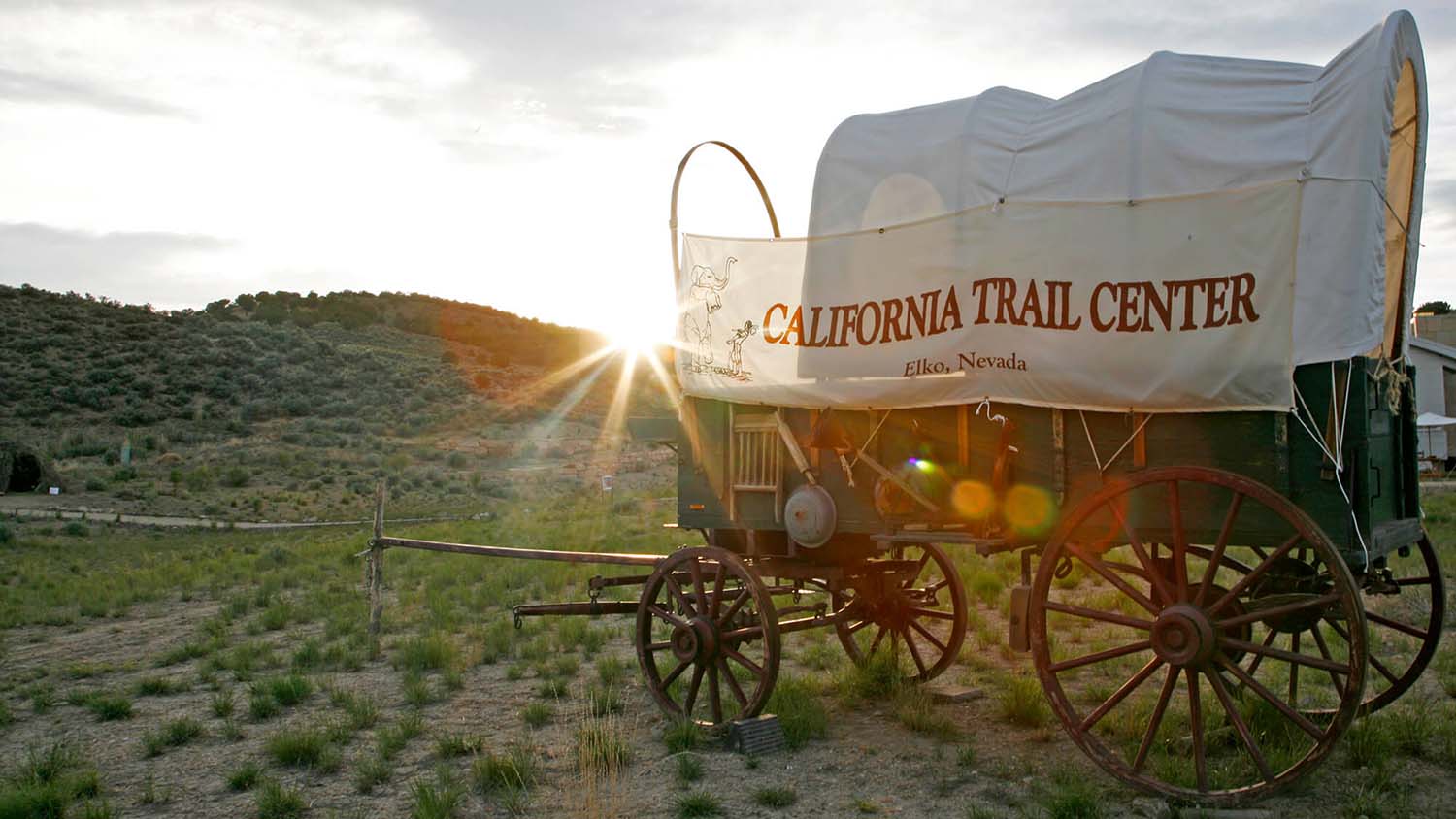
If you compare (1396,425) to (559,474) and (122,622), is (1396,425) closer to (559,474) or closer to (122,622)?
(122,622)

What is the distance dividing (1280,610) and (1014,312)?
1898 millimetres

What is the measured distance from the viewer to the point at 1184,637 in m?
4.96

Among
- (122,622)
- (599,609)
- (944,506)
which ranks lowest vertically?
(122,622)

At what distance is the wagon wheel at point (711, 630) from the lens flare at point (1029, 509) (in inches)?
60.5

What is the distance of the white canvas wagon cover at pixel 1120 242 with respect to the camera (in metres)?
4.91

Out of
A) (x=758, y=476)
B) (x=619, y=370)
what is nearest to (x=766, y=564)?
(x=758, y=476)

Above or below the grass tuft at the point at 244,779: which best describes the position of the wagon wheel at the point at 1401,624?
above

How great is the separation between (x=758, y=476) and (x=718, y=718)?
1.53 meters

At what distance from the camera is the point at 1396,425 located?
19.1 feet

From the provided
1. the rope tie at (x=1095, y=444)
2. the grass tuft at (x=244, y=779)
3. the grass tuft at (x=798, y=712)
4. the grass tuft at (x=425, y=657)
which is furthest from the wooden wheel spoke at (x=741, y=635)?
the grass tuft at (x=425, y=657)

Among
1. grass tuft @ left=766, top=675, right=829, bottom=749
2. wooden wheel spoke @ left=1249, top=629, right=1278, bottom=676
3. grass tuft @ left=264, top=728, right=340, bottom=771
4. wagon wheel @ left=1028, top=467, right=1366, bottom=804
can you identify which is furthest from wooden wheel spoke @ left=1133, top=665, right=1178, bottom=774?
grass tuft @ left=264, top=728, right=340, bottom=771

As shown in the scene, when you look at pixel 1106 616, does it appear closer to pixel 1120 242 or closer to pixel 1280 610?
pixel 1280 610

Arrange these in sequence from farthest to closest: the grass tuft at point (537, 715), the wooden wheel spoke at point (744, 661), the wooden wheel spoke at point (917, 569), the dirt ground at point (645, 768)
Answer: the wooden wheel spoke at point (917, 569) < the grass tuft at point (537, 715) < the wooden wheel spoke at point (744, 661) < the dirt ground at point (645, 768)

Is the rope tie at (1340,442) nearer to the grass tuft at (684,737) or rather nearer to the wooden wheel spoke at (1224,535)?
the wooden wheel spoke at (1224,535)
